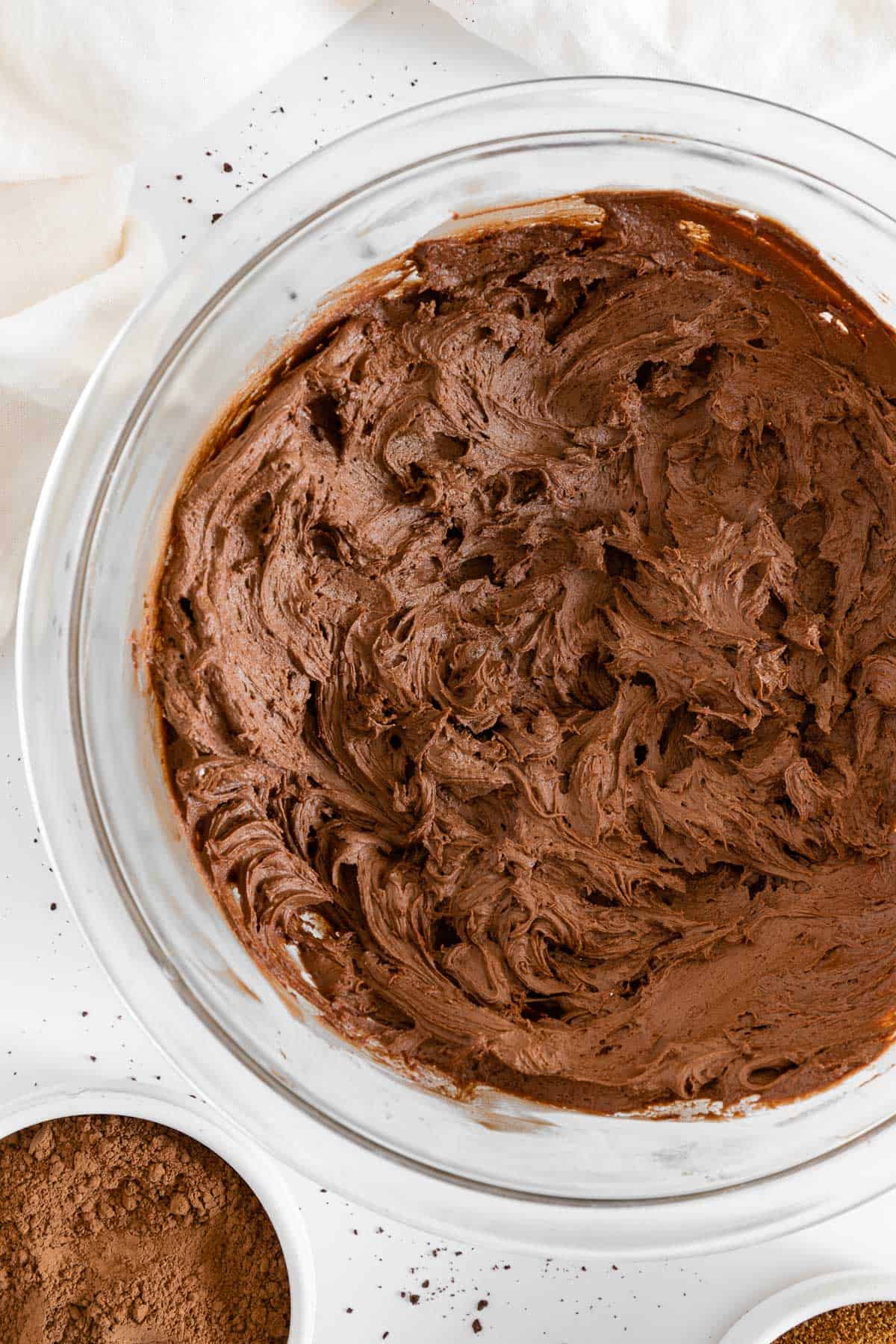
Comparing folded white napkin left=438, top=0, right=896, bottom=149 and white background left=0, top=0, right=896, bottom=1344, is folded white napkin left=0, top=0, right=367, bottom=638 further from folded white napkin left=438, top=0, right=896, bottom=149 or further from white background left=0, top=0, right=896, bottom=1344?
folded white napkin left=438, top=0, right=896, bottom=149

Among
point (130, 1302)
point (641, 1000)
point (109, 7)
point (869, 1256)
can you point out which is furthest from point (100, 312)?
point (869, 1256)

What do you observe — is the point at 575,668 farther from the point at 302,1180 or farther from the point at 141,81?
the point at 141,81

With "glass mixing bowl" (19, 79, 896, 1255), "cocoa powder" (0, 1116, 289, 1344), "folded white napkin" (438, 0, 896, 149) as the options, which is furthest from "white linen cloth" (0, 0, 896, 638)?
"cocoa powder" (0, 1116, 289, 1344)

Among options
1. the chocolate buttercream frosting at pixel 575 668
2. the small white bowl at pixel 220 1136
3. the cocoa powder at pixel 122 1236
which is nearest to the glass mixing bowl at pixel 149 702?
the chocolate buttercream frosting at pixel 575 668

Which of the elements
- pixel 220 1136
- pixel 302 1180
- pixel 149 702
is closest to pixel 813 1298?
pixel 302 1180

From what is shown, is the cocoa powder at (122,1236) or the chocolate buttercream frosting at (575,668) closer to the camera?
the chocolate buttercream frosting at (575,668)

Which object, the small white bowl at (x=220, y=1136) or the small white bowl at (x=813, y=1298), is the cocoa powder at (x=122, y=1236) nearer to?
the small white bowl at (x=220, y=1136)
